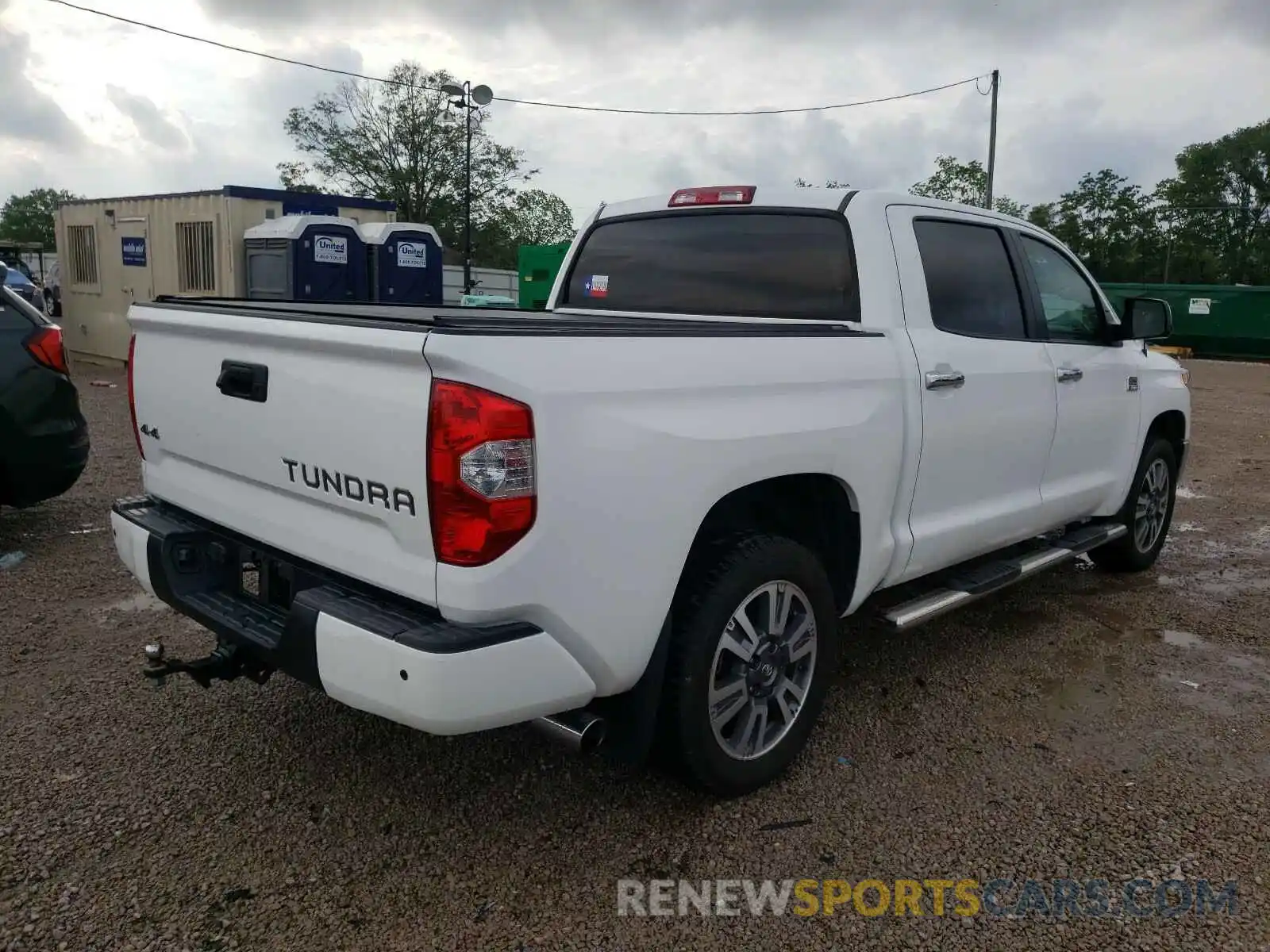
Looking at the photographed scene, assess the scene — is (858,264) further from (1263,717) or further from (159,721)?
(159,721)

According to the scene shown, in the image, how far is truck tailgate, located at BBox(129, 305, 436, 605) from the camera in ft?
7.28

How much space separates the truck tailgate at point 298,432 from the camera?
2219 millimetres

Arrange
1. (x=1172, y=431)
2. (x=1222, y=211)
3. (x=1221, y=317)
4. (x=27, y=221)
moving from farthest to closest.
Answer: (x=27, y=221) → (x=1222, y=211) → (x=1221, y=317) → (x=1172, y=431)

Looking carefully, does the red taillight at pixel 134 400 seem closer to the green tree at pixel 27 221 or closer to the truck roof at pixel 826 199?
the truck roof at pixel 826 199

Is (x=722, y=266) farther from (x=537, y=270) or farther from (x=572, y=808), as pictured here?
(x=537, y=270)

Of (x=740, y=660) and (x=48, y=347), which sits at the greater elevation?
(x=48, y=347)

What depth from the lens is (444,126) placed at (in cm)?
4441

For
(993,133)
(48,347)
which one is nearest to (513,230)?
(993,133)

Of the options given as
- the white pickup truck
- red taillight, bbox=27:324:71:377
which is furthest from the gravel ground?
red taillight, bbox=27:324:71:377

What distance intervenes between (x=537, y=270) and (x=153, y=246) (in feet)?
24.9

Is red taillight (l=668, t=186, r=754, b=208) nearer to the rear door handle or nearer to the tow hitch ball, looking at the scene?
the rear door handle

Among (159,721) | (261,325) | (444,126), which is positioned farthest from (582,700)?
(444,126)

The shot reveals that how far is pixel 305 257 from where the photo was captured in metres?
13.4

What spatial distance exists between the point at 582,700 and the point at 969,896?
1125 millimetres
